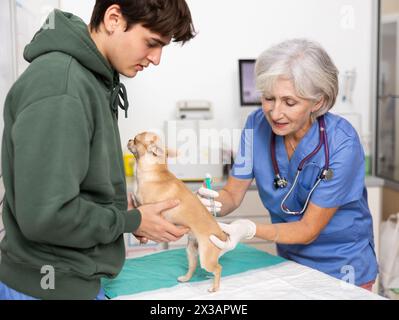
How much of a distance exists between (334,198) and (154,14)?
0.85m

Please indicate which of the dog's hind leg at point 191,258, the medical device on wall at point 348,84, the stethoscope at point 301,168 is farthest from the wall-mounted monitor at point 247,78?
the dog's hind leg at point 191,258

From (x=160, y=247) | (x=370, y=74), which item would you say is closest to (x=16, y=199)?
(x=160, y=247)

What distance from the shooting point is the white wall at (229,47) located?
313 cm

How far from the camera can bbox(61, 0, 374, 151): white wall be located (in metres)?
3.13

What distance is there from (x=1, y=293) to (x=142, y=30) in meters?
0.66

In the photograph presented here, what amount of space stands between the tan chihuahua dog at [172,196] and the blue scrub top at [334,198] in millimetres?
383

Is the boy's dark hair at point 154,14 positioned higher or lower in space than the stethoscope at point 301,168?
higher

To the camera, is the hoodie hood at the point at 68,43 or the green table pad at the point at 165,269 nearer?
the hoodie hood at the point at 68,43

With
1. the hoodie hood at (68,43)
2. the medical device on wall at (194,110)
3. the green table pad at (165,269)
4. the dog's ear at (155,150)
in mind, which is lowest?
the green table pad at (165,269)

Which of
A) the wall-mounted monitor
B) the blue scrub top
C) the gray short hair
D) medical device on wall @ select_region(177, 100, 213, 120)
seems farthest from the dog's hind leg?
the wall-mounted monitor

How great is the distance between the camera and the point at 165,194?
1312mm

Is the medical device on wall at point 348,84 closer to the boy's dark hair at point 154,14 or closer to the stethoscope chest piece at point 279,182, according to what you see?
the stethoscope chest piece at point 279,182

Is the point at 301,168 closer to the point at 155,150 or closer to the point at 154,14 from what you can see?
the point at 155,150

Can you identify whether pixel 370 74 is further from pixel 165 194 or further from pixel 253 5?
pixel 165 194
